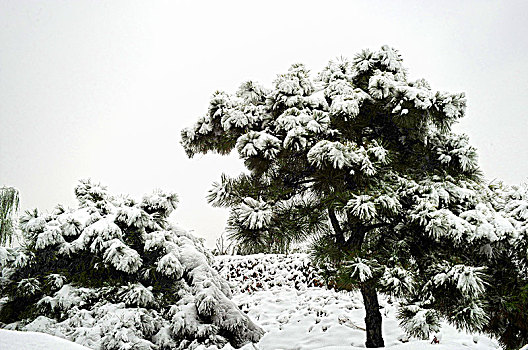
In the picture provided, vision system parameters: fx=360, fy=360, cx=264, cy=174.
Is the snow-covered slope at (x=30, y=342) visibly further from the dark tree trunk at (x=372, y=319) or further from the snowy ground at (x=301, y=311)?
the dark tree trunk at (x=372, y=319)

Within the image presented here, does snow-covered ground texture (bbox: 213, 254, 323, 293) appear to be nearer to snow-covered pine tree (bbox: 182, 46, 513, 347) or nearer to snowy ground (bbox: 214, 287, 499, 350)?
snowy ground (bbox: 214, 287, 499, 350)

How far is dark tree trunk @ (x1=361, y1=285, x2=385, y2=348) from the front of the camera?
3.41 meters

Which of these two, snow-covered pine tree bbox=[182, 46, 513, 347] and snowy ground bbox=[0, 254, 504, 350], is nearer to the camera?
snow-covered pine tree bbox=[182, 46, 513, 347]

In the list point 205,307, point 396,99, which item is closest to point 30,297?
point 205,307

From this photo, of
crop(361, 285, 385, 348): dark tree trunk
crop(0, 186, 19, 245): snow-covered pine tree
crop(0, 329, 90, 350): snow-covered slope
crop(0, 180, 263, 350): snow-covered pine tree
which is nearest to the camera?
crop(0, 329, 90, 350): snow-covered slope

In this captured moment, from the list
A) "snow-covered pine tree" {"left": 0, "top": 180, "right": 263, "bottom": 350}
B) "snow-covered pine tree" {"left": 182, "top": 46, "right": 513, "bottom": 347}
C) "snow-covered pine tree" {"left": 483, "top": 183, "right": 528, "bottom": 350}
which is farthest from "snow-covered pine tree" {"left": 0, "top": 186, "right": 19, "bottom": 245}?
"snow-covered pine tree" {"left": 483, "top": 183, "right": 528, "bottom": 350}

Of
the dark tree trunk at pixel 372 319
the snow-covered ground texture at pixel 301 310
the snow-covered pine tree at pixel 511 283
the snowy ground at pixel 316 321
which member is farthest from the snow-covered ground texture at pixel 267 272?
the snow-covered pine tree at pixel 511 283

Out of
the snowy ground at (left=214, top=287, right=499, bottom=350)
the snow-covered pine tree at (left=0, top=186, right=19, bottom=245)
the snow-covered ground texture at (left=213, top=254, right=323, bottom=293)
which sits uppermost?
the snow-covered pine tree at (left=0, top=186, right=19, bottom=245)

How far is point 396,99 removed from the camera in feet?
10.3

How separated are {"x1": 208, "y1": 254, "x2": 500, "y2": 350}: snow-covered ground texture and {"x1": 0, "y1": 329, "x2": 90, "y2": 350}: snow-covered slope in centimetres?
137

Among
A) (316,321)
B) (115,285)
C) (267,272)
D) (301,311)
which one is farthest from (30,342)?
(267,272)

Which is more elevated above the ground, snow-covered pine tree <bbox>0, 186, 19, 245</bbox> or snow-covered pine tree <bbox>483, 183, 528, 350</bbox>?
snow-covered pine tree <bbox>0, 186, 19, 245</bbox>

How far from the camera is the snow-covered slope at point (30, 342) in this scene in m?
0.85

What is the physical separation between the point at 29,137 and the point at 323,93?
236 inches
